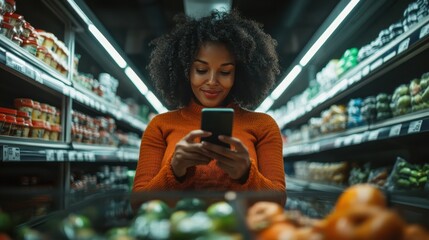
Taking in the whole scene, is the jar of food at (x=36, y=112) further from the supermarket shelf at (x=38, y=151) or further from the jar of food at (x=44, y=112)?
the supermarket shelf at (x=38, y=151)

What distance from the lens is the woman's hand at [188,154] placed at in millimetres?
1329

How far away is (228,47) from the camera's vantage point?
5.81 feet

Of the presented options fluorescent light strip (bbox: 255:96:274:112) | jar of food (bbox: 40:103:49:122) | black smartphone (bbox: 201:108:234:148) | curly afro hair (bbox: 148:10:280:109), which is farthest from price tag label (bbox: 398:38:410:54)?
fluorescent light strip (bbox: 255:96:274:112)

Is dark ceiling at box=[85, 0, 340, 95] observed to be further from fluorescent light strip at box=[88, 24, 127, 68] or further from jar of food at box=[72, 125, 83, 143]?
jar of food at box=[72, 125, 83, 143]

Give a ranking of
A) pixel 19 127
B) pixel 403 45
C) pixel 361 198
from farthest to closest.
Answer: pixel 19 127 → pixel 403 45 → pixel 361 198

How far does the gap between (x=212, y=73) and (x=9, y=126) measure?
1.24m

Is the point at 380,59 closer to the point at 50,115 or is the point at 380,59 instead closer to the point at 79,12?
the point at 79,12

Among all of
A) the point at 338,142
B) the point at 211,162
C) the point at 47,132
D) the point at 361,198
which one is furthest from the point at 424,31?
the point at 47,132

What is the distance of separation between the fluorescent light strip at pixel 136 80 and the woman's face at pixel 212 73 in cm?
242

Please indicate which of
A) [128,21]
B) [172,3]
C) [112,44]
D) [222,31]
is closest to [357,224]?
[222,31]

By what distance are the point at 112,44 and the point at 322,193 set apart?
2.61 meters

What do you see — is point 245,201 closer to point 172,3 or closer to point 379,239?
point 379,239

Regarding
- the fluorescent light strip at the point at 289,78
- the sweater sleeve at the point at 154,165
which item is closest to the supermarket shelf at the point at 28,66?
the sweater sleeve at the point at 154,165

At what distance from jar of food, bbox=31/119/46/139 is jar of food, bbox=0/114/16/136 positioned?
278mm
